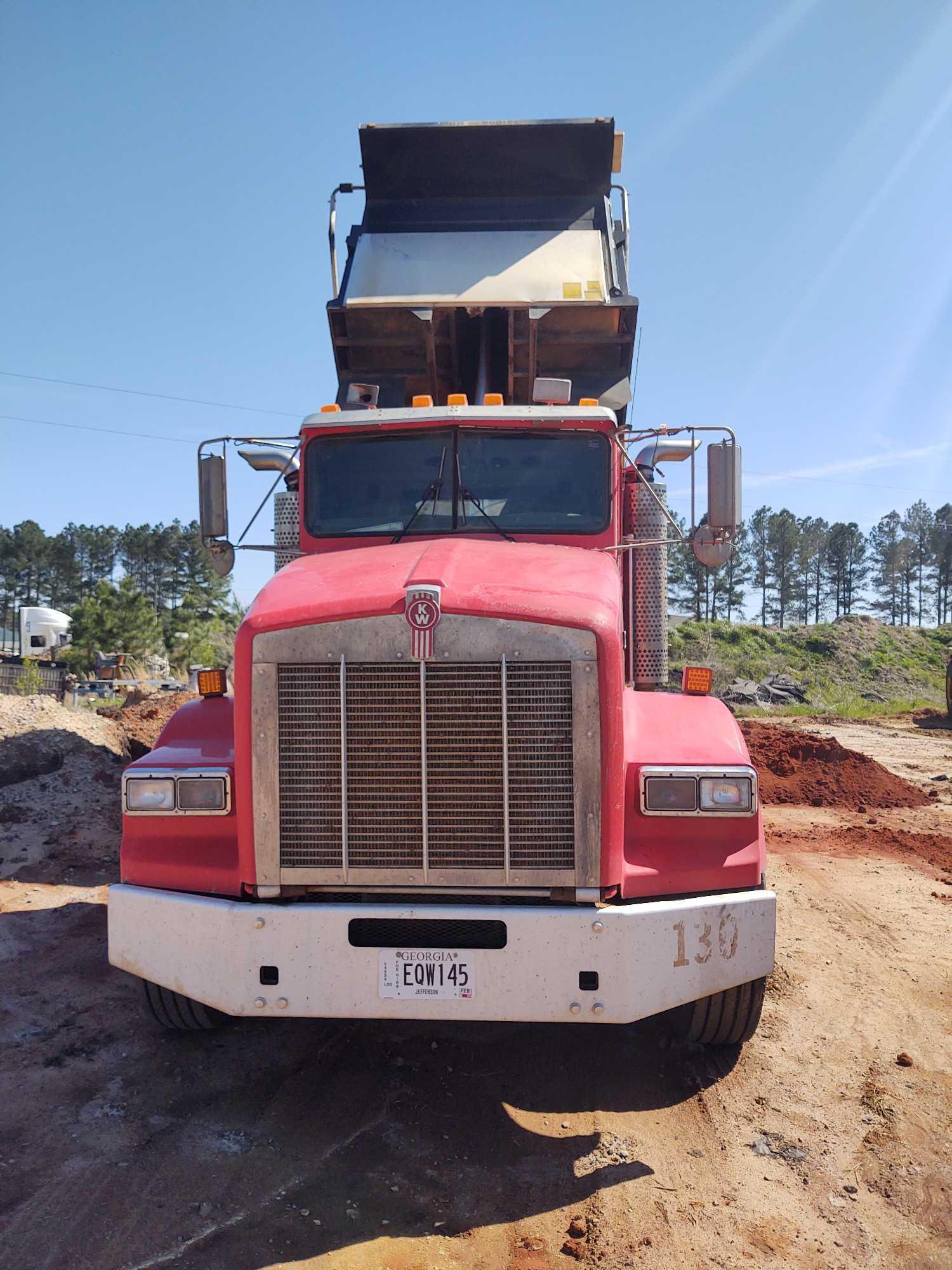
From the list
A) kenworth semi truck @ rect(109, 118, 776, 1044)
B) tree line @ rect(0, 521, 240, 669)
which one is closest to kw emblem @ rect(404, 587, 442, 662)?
kenworth semi truck @ rect(109, 118, 776, 1044)

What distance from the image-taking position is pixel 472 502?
5.05 m

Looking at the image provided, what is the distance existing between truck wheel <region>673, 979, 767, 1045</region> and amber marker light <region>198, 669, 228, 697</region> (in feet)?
8.72

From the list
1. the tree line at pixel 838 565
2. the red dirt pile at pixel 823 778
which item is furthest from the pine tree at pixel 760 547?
the red dirt pile at pixel 823 778

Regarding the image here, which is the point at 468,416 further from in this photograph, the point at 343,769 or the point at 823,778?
the point at 823,778

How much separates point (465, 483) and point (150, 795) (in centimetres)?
229

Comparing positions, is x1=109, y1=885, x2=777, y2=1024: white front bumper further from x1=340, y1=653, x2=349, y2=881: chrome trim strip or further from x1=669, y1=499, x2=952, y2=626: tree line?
x1=669, y1=499, x2=952, y2=626: tree line

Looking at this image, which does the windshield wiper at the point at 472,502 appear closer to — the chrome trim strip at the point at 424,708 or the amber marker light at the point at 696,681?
the amber marker light at the point at 696,681

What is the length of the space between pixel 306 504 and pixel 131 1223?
136 inches

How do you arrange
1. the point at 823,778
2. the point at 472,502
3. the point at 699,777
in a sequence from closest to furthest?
the point at 699,777 < the point at 472,502 < the point at 823,778

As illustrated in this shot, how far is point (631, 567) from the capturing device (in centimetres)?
562

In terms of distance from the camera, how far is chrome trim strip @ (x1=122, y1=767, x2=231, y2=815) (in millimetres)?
3736

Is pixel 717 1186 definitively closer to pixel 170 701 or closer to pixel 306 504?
pixel 306 504

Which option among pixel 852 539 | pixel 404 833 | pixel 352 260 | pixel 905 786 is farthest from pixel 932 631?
pixel 404 833

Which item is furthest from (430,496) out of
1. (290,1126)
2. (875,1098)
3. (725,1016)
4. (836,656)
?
(836,656)
